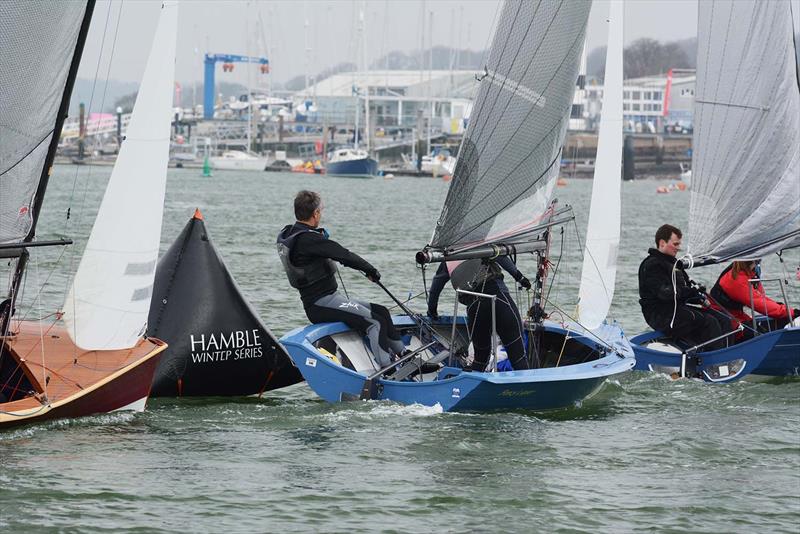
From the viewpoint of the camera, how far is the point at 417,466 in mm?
8125

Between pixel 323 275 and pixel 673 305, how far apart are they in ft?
10.4

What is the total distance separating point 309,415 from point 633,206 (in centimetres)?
4360

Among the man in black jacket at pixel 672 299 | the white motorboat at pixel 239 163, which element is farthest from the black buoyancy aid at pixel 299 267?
the white motorboat at pixel 239 163

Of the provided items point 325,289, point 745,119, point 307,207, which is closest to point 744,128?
point 745,119

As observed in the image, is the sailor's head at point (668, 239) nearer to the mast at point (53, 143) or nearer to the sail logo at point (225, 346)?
the sail logo at point (225, 346)

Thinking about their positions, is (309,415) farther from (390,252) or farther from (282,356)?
(390,252)

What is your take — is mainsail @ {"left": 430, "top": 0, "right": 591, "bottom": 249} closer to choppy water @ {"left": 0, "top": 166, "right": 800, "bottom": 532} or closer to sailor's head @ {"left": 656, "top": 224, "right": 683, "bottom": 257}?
sailor's head @ {"left": 656, "top": 224, "right": 683, "bottom": 257}

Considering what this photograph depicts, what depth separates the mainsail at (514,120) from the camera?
1010 centimetres

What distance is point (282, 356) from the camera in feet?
34.0

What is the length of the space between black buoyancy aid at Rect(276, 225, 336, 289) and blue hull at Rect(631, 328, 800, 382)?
2.98m

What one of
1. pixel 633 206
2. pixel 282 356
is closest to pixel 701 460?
pixel 282 356

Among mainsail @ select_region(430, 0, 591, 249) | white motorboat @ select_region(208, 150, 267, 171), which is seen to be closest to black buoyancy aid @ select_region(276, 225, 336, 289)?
mainsail @ select_region(430, 0, 591, 249)

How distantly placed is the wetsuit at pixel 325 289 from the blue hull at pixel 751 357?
95.9 inches

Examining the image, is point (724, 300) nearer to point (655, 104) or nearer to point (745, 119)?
point (745, 119)
